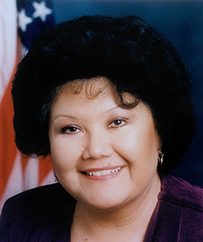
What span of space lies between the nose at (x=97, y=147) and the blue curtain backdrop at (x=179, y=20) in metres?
0.72

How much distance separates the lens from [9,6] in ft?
5.65

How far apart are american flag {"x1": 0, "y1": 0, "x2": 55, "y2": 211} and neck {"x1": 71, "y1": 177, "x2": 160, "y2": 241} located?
81cm

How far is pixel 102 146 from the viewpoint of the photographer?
1033 mm

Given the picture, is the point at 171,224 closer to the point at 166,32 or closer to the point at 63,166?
the point at 63,166

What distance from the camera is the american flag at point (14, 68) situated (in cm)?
172

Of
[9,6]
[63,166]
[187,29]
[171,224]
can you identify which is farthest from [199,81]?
[9,6]

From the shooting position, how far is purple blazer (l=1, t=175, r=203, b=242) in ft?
3.87

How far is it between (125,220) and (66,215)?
31 cm

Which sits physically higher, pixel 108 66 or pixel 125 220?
pixel 108 66

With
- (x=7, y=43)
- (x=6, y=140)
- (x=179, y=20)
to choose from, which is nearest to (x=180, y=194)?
(x=179, y=20)

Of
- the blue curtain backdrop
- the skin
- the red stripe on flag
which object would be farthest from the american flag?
the skin

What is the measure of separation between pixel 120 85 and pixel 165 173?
525 mm

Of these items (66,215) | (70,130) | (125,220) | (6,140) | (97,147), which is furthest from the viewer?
(6,140)

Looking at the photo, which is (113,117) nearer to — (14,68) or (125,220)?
(125,220)
